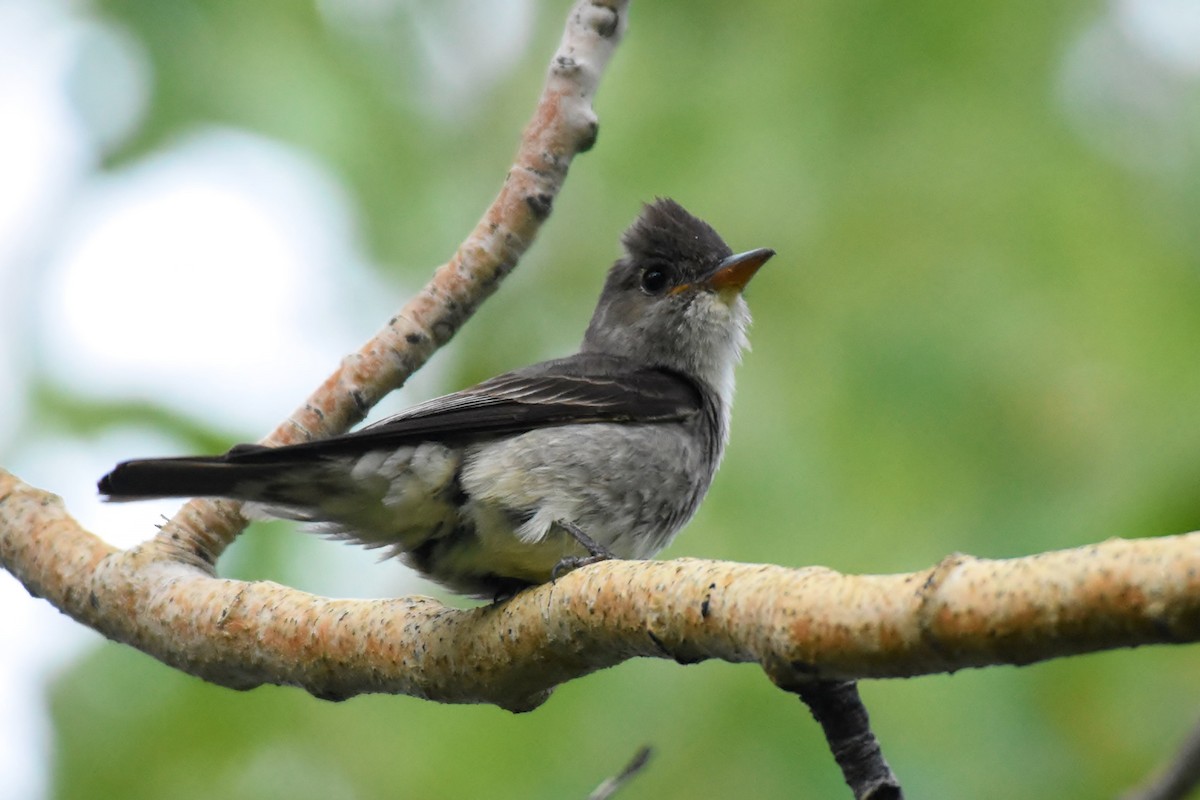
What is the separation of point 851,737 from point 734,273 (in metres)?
3.08

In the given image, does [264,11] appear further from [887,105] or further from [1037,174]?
[1037,174]

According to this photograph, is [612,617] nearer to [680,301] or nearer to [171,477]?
[171,477]

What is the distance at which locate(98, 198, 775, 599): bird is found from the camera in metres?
3.75

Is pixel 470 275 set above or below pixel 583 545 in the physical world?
above

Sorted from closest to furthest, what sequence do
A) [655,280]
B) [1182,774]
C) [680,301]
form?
[1182,774]
[680,301]
[655,280]

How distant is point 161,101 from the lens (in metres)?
6.50

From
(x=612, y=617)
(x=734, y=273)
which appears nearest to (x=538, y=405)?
(x=734, y=273)

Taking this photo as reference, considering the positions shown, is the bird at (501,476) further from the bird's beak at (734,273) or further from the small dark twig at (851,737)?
the small dark twig at (851,737)

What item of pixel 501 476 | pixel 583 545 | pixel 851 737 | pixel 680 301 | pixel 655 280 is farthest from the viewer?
pixel 655 280

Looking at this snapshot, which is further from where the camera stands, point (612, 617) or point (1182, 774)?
point (612, 617)

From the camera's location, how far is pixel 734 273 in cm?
533

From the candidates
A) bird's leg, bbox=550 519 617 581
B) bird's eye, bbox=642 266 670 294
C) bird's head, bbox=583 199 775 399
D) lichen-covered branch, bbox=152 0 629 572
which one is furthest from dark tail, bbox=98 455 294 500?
bird's eye, bbox=642 266 670 294

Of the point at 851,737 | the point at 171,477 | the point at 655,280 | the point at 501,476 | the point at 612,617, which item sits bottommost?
the point at 851,737

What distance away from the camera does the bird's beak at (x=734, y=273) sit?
5.20 m
